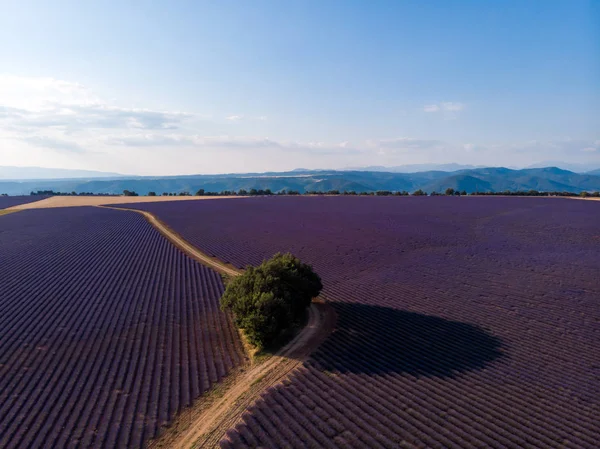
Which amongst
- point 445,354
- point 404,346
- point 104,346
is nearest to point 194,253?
point 104,346

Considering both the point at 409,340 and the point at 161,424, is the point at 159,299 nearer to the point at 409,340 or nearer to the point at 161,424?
the point at 161,424

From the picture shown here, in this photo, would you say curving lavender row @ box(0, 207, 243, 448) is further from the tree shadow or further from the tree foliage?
the tree shadow

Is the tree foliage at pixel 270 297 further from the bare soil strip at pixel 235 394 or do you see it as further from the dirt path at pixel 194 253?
the dirt path at pixel 194 253

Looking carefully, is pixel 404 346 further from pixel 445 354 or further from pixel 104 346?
pixel 104 346

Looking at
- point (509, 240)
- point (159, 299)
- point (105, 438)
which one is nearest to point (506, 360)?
point (105, 438)

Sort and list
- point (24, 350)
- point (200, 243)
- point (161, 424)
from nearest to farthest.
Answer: point (161, 424), point (24, 350), point (200, 243)

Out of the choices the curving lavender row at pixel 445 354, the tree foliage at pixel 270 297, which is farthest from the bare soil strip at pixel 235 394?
the tree foliage at pixel 270 297

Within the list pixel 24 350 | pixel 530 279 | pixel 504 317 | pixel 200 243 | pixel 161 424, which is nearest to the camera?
pixel 161 424
